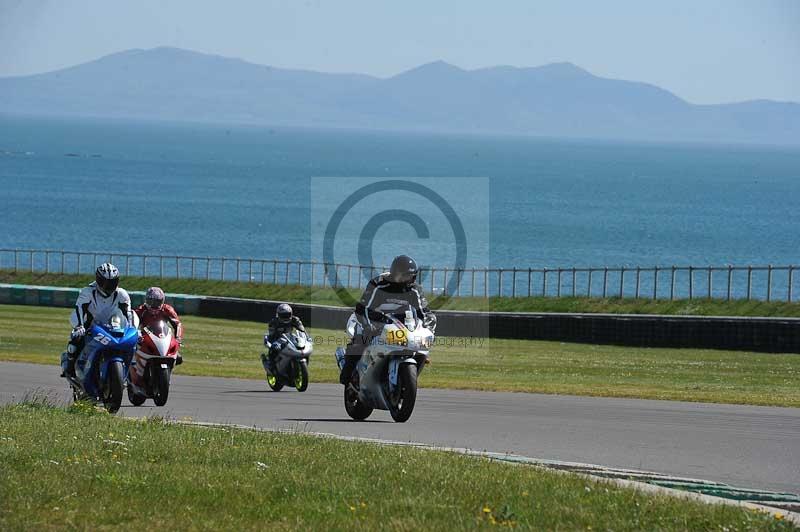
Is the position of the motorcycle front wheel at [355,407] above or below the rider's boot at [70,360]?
below

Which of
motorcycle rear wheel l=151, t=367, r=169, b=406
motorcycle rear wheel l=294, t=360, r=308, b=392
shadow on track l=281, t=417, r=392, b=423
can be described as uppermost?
motorcycle rear wheel l=151, t=367, r=169, b=406

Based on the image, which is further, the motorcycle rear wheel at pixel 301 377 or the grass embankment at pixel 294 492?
the motorcycle rear wheel at pixel 301 377

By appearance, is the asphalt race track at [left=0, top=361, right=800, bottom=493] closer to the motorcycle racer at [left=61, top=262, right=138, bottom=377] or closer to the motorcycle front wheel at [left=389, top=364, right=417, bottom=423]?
the motorcycle front wheel at [left=389, top=364, right=417, bottom=423]

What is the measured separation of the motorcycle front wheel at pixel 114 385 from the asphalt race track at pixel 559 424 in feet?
3.01

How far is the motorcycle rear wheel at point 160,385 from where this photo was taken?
1894 centimetres

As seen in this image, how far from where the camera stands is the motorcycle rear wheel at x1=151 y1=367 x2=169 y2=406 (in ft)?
62.1

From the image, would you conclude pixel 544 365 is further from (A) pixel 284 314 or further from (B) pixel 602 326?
(A) pixel 284 314

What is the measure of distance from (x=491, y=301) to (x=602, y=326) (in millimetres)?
11443

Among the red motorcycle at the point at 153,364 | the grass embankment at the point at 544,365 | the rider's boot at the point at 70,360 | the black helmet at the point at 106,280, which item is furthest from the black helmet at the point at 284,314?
the black helmet at the point at 106,280

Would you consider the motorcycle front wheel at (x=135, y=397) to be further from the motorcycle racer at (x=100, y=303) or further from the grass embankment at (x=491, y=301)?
the grass embankment at (x=491, y=301)

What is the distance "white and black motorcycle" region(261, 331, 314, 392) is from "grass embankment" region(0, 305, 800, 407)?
280 cm

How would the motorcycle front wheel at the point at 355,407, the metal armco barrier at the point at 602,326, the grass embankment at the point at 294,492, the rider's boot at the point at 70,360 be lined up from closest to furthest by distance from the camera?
the grass embankment at the point at 294,492 → the motorcycle front wheel at the point at 355,407 → the rider's boot at the point at 70,360 → the metal armco barrier at the point at 602,326

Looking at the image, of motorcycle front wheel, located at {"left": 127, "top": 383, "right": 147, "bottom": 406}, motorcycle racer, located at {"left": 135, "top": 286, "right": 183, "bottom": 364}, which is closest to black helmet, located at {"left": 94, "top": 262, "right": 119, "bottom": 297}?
motorcycle racer, located at {"left": 135, "top": 286, "right": 183, "bottom": 364}

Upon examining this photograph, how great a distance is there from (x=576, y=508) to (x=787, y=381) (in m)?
18.4
